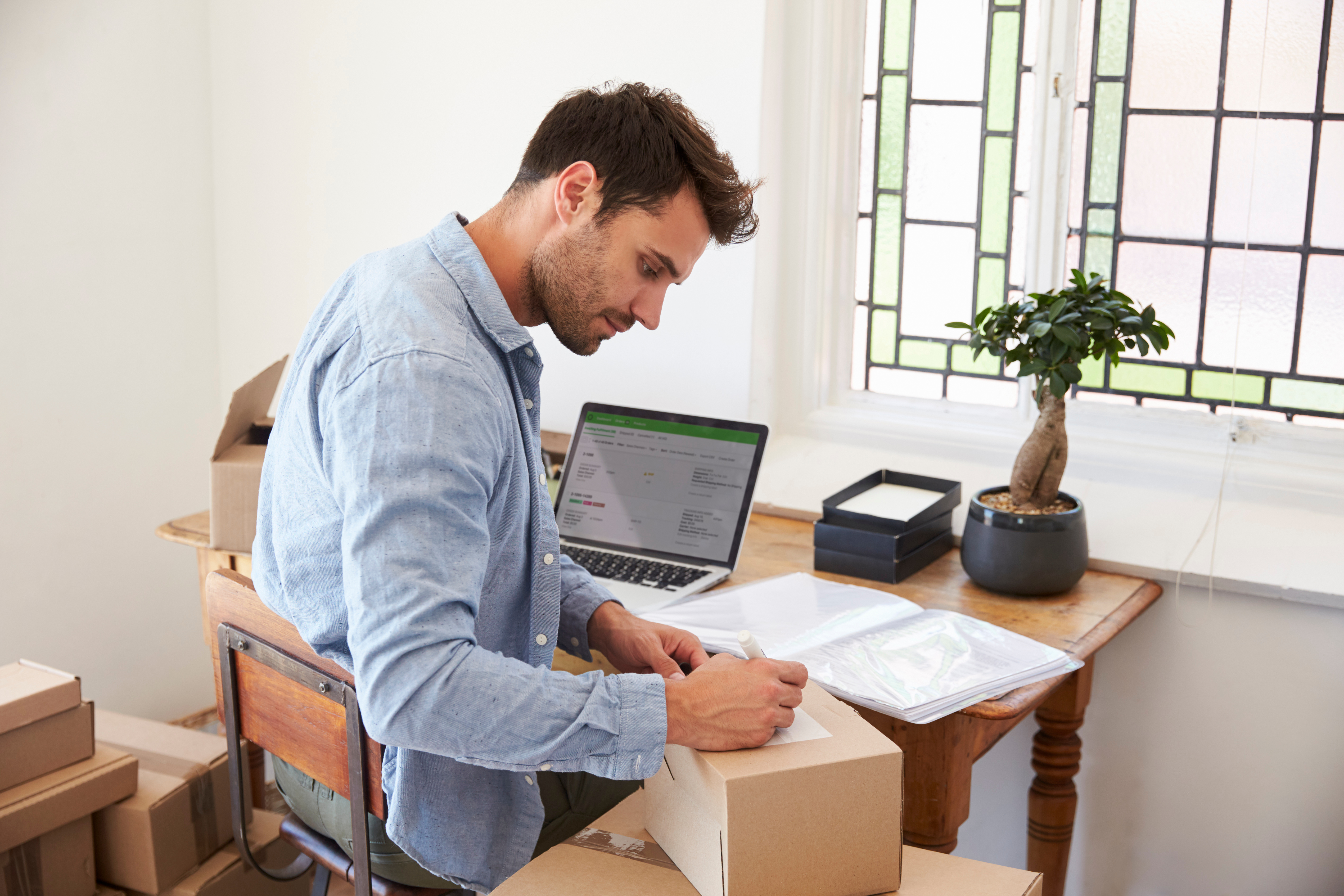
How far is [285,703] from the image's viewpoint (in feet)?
4.13

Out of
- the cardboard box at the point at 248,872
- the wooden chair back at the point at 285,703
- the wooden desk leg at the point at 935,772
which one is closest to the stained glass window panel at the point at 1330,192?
the wooden desk leg at the point at 935,772

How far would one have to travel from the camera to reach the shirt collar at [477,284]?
3.63 feet

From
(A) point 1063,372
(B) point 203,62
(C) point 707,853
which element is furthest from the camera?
(B) point 203,62

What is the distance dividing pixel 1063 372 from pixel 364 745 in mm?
1137

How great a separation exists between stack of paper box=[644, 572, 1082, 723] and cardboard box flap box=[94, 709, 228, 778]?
0.91 metres

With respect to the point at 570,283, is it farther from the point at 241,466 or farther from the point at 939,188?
the point at 939,188

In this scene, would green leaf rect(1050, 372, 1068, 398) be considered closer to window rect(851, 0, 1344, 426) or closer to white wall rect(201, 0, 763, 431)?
window rect(851, 0, 1344, 426)

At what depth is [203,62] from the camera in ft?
9.00

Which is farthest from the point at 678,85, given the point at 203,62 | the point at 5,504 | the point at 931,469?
the point at 5,504

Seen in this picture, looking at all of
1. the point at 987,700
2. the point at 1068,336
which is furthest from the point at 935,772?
the point at 1068,336

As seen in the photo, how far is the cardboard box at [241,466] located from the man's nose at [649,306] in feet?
3.15

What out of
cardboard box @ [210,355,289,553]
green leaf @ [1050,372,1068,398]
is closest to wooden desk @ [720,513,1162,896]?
green leaf @ [1050,372,1068,398]

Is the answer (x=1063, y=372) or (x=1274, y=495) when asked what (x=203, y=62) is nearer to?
(x=1063, y=372)

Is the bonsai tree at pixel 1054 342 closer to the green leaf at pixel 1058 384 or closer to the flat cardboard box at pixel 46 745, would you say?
the green leaf at pixel 1058 384
